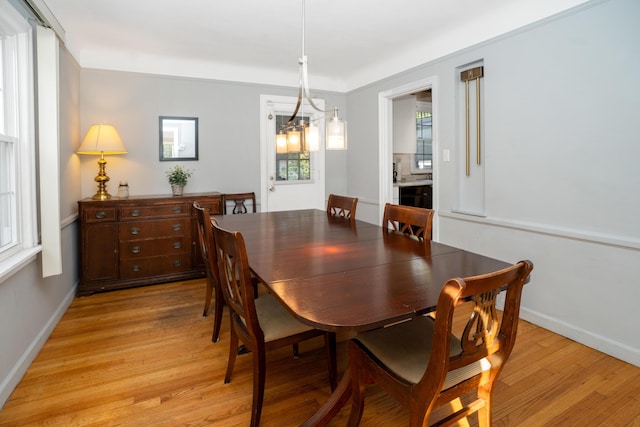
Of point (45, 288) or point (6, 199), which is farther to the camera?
point (45, 288)

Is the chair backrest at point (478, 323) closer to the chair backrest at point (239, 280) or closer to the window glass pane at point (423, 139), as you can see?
the chair backrest at point (239, 280)

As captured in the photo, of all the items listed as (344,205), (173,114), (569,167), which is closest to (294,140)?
(344,205)

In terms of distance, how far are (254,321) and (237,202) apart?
2663mm

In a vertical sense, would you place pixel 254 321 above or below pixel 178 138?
below

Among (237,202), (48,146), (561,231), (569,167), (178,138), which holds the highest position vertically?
(178,138)

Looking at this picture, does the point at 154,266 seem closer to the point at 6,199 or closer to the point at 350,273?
the point at 6,199

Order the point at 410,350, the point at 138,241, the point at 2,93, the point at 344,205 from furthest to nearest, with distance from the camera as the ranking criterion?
the point at 138,241
the point at 344,205
the point at 2,93
the point at 410,350

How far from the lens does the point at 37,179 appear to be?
2.39 metres

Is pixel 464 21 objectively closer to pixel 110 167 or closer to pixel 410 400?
pixel 410 400

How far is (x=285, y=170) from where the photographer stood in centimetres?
470

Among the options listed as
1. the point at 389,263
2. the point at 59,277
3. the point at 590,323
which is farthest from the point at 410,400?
the point at 59,277

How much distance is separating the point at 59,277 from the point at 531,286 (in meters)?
3.73

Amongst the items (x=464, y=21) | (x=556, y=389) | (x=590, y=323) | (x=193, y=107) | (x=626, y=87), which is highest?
(x=464, y=21)

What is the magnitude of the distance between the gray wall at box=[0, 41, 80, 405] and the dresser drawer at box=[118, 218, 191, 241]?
44 cm
